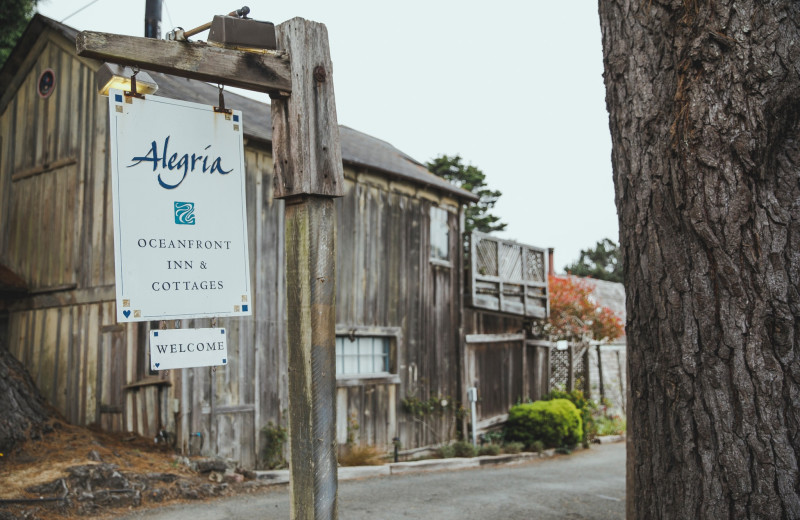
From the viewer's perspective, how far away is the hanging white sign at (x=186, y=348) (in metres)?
3.60

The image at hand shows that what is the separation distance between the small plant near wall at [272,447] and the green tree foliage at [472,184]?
18.2 m

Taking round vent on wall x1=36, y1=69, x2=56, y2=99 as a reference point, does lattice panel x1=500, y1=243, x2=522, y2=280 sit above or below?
below

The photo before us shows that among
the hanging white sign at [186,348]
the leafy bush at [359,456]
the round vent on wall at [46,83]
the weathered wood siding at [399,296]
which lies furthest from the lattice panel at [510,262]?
the hanging white sign at [186,348]

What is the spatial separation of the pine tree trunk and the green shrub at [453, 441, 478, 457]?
7.32 m

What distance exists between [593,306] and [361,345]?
8929 millimetres

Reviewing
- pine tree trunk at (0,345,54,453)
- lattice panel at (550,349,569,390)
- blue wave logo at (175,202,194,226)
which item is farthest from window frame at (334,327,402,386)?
blue wave logo at (175,202,194,226)

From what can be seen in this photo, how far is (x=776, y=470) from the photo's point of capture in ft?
10.3

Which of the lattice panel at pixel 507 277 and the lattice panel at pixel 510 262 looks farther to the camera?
the lattice panel at pixel 510 262

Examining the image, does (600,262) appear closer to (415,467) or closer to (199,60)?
(415,467)

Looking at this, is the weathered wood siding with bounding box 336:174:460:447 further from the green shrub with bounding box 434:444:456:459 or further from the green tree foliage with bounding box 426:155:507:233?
the green tree foliage with bounding box 426:155:507:233

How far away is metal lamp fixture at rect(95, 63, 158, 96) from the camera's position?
3.81m

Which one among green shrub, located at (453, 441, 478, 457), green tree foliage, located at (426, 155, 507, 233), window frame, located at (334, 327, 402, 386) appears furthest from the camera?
green tree foliage, located at (426, 155, 507, 233)

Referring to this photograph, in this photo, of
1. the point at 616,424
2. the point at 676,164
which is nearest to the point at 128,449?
the point at 676,164

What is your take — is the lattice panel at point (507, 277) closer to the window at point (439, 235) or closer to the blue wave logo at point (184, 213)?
the window at point (439, 235)
